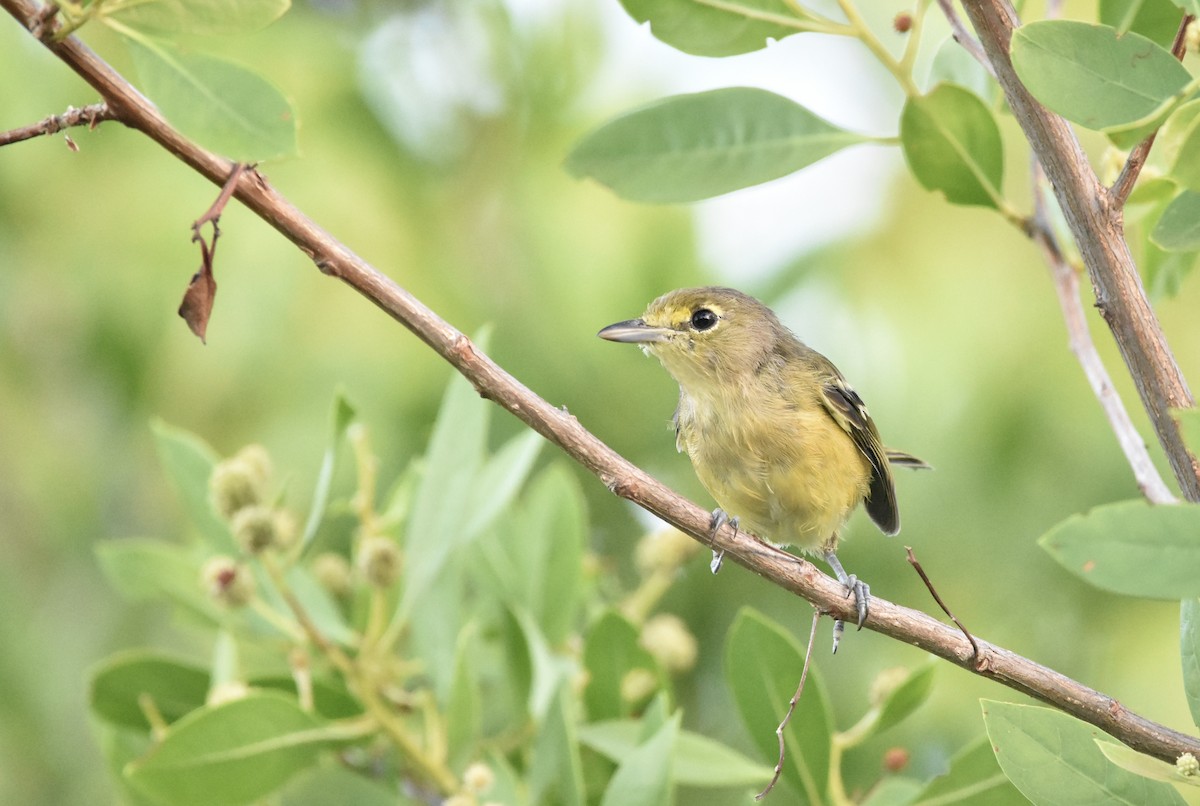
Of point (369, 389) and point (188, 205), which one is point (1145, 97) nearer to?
point (369, 389)

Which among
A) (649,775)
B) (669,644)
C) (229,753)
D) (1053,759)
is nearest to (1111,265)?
(1053,759)

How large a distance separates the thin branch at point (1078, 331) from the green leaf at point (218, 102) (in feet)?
4.25

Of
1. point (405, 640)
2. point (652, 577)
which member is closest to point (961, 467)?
point (652, 577)

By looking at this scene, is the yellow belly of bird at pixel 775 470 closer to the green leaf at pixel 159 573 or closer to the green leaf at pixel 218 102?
the green leaf at pixel 159 573

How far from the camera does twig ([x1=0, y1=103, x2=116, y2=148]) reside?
4.57ft

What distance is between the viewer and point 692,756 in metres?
2.41

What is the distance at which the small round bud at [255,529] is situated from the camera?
2305 mm

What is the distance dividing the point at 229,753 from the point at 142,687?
0.45m

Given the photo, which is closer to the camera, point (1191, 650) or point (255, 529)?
point (1191, 650)

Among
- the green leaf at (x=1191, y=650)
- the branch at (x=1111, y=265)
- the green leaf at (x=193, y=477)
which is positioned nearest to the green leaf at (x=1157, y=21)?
the branch at (x=1111, y=265)

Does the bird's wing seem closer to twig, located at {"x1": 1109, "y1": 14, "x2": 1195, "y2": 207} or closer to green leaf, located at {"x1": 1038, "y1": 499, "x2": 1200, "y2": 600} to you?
twig, located at {"x1": 1109, "y1": 14, "x2": 1195, "y2": 207}

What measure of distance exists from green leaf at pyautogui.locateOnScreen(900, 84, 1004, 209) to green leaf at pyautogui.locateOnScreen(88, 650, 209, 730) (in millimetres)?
1709

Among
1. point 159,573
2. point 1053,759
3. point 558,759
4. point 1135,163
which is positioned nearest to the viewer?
point 1053,759

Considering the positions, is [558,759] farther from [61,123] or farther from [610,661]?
[61,123]
